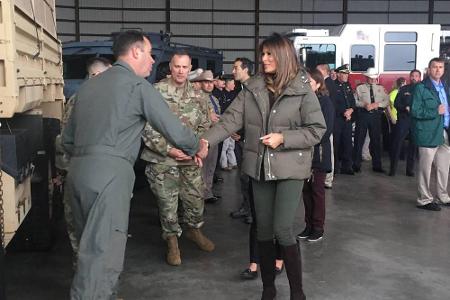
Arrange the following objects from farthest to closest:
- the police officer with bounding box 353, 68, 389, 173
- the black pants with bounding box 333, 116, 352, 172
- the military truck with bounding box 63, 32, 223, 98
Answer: the police officer with bounding box 353, 68, 389, 173 → the black pants with bounding box 333, 116, 352, 172 → the military truck with bounding box 63, 32, 223, 98

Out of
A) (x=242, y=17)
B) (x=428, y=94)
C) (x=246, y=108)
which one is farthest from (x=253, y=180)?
(x=242, y=17)

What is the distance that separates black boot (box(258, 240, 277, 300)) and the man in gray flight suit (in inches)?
46.8

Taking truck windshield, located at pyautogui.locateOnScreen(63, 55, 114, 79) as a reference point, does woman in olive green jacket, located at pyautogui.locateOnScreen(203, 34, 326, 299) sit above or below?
below

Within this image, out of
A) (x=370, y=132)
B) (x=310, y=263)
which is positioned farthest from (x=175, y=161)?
(x=370, y=132)

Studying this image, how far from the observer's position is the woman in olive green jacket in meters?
3.57

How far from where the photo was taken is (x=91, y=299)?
2.89 meters

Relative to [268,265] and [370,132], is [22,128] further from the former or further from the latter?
[370,132]

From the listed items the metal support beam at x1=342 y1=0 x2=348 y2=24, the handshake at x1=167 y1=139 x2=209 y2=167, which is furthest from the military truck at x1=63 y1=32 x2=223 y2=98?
the metal support beam at x1=342 y1=0 x2=348 y2=24

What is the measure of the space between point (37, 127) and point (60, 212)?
2262 millimetres

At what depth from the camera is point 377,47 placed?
1277 cm

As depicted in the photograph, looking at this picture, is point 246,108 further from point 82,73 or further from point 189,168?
point 82,73

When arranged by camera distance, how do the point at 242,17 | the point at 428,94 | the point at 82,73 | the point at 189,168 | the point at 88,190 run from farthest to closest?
the point at 242,17, the point at 82,73, the point at 428,94, the point at 189,168, the point at 88,190

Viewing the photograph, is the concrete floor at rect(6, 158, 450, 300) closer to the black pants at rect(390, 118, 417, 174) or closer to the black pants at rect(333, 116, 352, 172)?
the black pants at rect(333, 116, 352, 172)

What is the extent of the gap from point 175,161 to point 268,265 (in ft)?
4.68
